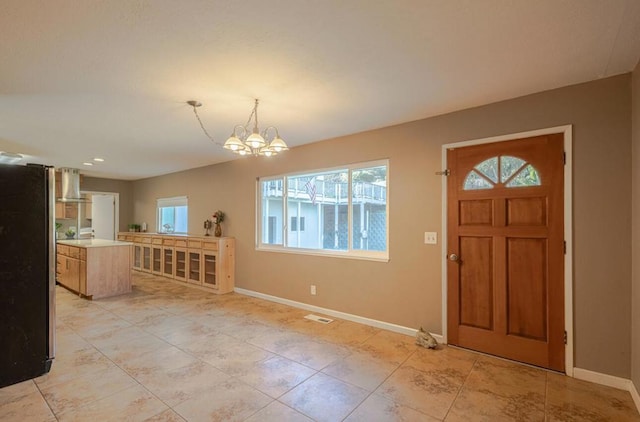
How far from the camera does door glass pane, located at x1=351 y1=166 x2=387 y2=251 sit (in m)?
3.66

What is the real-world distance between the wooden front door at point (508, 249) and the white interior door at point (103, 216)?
27.6 feet

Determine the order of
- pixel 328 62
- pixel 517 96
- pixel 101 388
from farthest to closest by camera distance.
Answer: pixel 517 96, pixel 101 388, pixel 328 62

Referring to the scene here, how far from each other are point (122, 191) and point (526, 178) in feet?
29.7

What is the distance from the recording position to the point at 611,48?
194 cm

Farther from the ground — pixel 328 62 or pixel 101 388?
pixel 328 62

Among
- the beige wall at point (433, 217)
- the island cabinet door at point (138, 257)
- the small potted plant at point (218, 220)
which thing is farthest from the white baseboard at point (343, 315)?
the island cabinet door at point (138, 257)

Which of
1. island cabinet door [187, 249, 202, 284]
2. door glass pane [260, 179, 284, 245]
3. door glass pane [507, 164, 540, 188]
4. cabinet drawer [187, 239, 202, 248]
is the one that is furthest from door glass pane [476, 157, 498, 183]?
island cabinet door [187, 249, 202, 284]

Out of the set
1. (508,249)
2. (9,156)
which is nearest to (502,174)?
(508,249)

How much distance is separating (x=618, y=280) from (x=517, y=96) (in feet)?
5.58

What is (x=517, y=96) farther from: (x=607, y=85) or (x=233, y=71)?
(x=233, y=71)

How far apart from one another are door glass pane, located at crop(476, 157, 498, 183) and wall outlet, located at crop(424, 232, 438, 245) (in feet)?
2.50

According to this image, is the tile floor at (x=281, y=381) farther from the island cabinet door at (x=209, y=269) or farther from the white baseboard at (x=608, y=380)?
the island cabinet door at (x=209, y=269)

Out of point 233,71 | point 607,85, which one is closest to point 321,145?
point 233,71

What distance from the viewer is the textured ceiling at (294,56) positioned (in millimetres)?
1600
